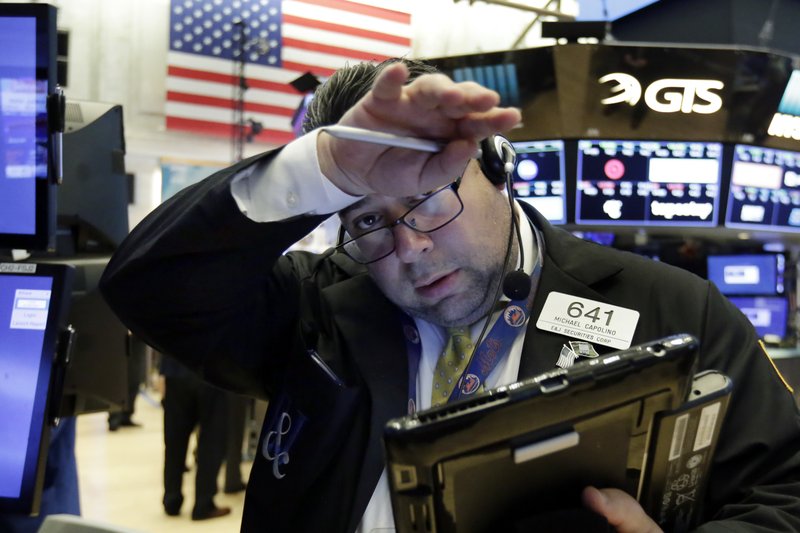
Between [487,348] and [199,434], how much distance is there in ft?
11.2

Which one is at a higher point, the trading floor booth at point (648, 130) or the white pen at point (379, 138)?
the white pen at point (379, 138)

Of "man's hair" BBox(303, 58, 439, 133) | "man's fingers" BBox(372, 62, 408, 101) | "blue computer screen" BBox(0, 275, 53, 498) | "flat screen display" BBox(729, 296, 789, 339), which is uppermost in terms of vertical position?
"man's fingers" BBox(372, 62, 408, 101)

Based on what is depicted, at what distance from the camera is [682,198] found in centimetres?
413

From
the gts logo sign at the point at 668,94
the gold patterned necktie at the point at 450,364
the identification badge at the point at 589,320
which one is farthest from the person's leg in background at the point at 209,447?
the identification badge at the point at 589,320

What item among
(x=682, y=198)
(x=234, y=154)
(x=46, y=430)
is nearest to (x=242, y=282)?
(x=46, y=430)

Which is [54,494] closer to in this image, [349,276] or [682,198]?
[349,276]

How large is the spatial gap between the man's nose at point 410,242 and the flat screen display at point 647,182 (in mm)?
3070

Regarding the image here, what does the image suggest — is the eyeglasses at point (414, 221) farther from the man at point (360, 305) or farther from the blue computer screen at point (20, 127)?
the blue computer screen at point (20, 127)

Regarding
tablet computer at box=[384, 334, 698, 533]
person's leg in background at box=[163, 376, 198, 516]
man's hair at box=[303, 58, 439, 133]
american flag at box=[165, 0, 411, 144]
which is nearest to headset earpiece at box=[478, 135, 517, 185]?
man's hair at box=[303, 58, 439, 133]

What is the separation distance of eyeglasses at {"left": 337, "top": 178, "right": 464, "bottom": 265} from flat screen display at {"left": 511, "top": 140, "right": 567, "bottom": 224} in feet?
9.70

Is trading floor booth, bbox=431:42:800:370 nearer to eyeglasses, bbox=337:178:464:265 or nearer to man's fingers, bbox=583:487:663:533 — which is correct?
eyeglasses, bbox=337:178:464:265

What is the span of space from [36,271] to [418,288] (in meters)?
0.62

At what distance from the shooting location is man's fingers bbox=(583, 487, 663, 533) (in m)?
0.85

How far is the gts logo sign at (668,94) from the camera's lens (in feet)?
13.2
